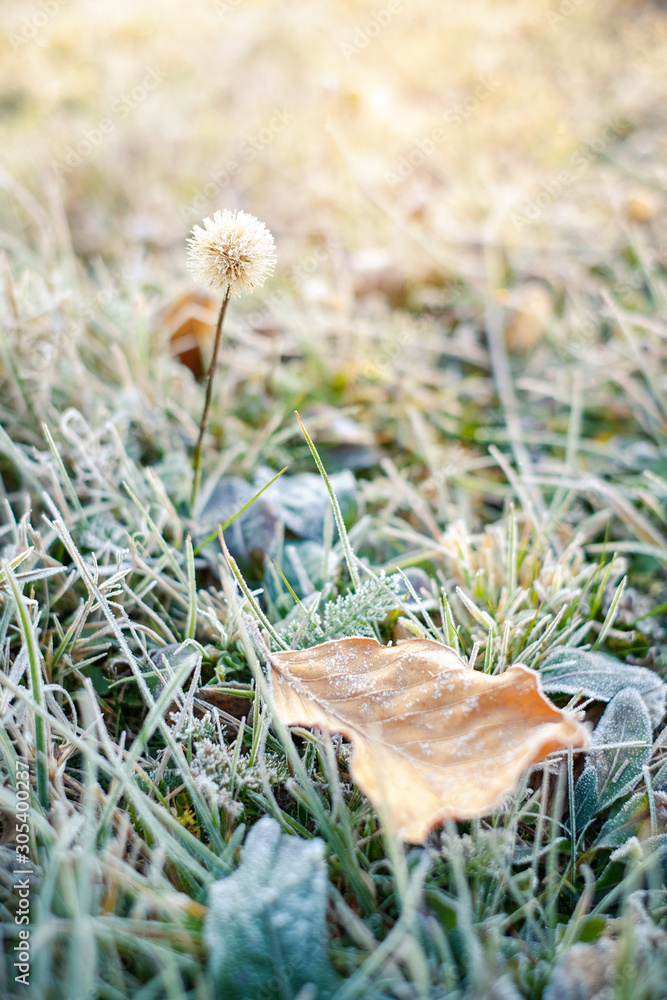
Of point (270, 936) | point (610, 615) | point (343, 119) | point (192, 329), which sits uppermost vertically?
point (343, 119)

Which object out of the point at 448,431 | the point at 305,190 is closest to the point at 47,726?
the point at 448,431

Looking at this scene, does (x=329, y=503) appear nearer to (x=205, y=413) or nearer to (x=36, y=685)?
(x=205, y=413)

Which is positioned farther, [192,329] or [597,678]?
[192,329]

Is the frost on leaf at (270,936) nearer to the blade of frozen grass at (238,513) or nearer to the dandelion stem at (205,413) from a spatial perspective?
the blade of frozen grass at (238,513)

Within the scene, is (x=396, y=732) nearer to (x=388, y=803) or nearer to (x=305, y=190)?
(x=388, y=803)

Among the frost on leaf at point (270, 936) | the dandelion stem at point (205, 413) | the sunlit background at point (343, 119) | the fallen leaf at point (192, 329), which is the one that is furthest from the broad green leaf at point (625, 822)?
the sunlit background at point (343, 119)

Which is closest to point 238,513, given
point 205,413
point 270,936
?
point 205,413

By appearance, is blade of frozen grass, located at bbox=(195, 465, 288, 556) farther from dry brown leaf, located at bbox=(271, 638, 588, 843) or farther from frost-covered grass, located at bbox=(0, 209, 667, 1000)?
dry brown leaf, located at bbox=(271, 638, 588, 843)
